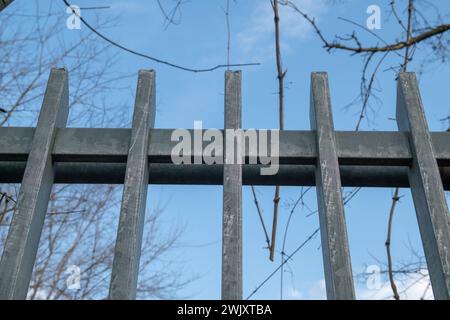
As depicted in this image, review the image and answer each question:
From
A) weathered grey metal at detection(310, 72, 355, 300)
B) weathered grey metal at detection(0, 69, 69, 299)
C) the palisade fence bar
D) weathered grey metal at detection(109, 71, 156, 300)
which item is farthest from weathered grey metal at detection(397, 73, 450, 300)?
weathered grey metal at detection(0, 69, 69, 299)

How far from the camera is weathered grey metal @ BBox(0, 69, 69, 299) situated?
0.84 metres

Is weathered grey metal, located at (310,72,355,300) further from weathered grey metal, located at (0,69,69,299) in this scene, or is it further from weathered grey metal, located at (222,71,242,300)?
weathered grey metal, located at (0,69,69,299)

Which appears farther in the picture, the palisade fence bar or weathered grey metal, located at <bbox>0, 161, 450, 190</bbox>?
weathered grey metal, located at <bbox>0, 161, 450, 190</bbox>

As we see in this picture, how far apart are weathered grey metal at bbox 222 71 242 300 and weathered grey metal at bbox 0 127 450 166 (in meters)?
0.09

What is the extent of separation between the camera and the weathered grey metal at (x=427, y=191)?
0.85 meters

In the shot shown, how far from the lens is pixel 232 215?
2.93 ft

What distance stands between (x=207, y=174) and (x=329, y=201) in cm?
28

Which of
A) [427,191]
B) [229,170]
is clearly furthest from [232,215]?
[427,191]

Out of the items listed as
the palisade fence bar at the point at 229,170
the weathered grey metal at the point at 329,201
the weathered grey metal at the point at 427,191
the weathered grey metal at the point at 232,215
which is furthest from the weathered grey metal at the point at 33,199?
the weathered grey metal at the point at 427,191

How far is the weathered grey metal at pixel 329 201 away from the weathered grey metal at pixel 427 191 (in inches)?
6.7

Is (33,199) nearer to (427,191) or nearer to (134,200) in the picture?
(134,200)

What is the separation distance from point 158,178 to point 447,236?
604 mm

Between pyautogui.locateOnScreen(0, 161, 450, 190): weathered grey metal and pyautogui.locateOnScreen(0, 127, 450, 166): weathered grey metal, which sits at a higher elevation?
pyautogui.locateOnScreen(0, 127, 450, 166): weathered grey metal
